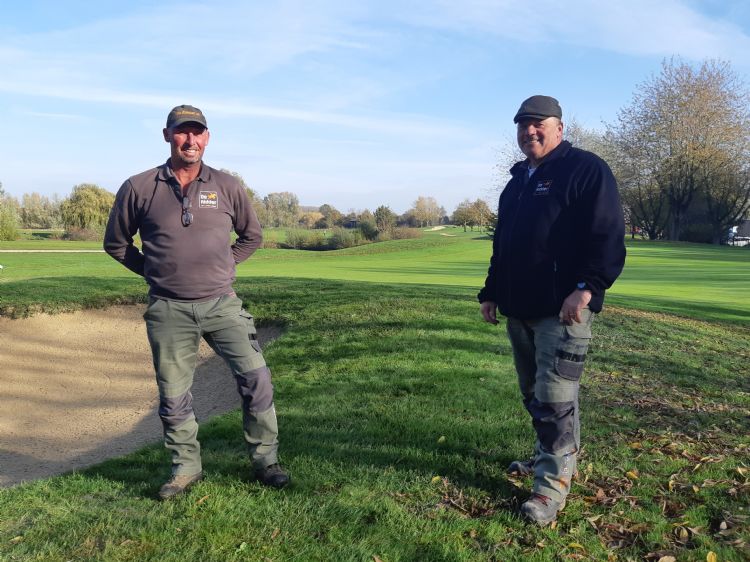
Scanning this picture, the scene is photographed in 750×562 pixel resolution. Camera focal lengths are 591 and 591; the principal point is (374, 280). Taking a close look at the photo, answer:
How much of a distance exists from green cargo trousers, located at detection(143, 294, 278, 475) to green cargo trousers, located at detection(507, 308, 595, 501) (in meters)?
1.76

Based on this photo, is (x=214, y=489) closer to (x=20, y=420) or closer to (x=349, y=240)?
(x=20, y=420)

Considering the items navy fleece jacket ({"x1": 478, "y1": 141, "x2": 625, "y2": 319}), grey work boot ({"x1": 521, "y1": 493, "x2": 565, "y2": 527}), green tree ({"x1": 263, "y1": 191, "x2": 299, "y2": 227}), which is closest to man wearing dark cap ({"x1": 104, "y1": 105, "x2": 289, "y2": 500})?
grey work boot ({"x1": 521, "y1": 493, "x2": 565, "y2": 527})

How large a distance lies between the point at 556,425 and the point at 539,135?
69.5 inches

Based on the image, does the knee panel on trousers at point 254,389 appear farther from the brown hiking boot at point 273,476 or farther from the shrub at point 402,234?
the shrub at point 402,234

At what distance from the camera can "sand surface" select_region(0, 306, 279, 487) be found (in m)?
6.14

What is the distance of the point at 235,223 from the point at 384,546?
7.70 ft

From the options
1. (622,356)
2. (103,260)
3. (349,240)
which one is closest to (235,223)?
(622,356)

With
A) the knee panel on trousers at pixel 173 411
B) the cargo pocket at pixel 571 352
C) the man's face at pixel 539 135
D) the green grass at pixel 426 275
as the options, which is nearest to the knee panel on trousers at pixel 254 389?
the knee panel on trousers at pixel 173 411

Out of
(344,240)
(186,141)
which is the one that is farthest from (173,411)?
(344,240)

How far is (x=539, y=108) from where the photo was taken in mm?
3562

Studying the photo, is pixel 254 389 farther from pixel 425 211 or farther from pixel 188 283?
Answer: pixel 425 211

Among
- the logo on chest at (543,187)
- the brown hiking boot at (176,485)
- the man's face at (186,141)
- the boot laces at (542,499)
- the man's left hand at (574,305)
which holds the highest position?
the man's face at (186,141)

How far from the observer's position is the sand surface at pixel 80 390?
20.1ft

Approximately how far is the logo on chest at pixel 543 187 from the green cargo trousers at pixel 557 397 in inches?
29.8
